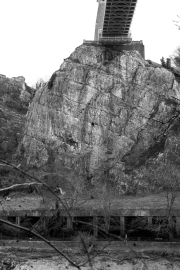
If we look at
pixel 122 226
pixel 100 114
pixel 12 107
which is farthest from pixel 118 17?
pixel 122 226

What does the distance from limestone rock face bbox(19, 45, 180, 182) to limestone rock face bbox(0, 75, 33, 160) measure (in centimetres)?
971

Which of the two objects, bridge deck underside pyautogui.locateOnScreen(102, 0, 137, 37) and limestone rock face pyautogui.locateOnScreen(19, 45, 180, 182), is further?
bridge deck underside pyautogui.locateOnScreen(102, 0, 137, 37)

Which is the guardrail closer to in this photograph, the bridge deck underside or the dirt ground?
the bridge deck underside

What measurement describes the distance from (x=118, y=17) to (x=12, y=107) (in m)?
30.9

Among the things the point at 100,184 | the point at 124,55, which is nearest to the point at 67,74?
the point at 124,55

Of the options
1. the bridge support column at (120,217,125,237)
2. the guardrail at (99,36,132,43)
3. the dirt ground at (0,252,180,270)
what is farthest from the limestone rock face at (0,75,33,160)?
the dirt ground at (0,252,180,270)

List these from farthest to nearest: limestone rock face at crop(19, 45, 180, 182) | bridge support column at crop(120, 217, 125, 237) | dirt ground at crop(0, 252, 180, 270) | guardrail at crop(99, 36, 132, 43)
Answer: guardrail at crop(99, 36, 132, 43) → limestone rock face at crop(19, 45, 180, 182) → bridge support column at crop(120, 217, 125, 237) → dirt ground at crop(0, 252, 180, 270)

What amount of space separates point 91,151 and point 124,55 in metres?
16.1

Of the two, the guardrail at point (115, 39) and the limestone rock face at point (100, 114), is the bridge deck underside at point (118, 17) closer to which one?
the guardrail at point (115, 39)

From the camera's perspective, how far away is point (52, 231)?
30.3 m

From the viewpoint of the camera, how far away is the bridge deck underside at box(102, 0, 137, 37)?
165 feet

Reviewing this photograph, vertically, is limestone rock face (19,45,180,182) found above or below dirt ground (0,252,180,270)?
above

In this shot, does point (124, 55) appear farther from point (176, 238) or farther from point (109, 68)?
point (176, 238)

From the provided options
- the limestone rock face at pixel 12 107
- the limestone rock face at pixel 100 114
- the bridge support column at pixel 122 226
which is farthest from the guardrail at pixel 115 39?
the bridge support column at pixel 122 226
